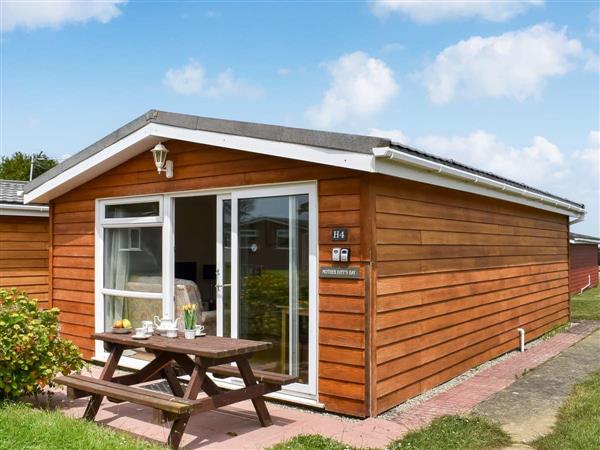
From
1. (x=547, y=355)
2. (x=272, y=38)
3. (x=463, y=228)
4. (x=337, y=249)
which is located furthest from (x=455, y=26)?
(x=337, y=249)

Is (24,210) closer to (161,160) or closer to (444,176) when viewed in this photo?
(161,160)

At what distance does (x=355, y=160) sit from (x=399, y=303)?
1536 millimetres

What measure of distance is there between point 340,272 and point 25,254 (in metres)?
6.49

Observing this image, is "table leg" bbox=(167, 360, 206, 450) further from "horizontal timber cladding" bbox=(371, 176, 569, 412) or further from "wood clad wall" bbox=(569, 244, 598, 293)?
"wood clad wall" bbox=(569, 244, 598, 293)

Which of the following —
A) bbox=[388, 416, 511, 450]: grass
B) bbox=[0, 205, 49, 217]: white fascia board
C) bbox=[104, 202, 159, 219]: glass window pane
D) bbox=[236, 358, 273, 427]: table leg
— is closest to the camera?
bbox=[388, 416, 511, 450]: grass

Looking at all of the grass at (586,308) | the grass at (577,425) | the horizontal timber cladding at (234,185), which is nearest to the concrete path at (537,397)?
the grass at (577,425)

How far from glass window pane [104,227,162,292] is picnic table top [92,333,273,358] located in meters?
1.82

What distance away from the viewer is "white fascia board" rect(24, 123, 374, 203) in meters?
4.69

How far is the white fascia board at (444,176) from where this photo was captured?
15.2 feet

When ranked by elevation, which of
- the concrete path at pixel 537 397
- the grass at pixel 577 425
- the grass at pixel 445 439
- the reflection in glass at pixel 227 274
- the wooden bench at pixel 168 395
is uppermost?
the reflection in glass at pixel 227 274

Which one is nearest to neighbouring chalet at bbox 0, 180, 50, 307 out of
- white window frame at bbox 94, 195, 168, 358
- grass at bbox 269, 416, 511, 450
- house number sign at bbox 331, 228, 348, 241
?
white window frame at bbox 94, 195, 168, 358

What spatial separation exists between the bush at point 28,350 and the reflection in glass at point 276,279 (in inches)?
66.2

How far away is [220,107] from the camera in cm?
1532

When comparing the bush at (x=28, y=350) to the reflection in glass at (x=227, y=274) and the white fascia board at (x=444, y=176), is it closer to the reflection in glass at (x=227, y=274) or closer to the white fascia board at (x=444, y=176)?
the reflection in glass at (x=227, y=274)
